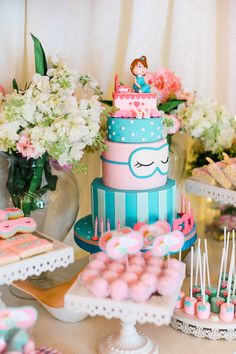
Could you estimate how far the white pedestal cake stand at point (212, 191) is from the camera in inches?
65.5

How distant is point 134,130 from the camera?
1.43 meters

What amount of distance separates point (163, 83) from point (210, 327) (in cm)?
81

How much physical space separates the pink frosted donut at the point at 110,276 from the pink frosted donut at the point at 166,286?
10cm

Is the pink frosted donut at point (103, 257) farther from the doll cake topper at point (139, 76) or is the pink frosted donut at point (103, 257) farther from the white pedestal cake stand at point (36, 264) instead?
the doll cake topper at point (139, 76)

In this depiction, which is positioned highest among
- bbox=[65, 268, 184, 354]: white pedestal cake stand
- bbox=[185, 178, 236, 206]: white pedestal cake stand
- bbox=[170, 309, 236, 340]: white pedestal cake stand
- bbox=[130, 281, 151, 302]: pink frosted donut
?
bbox=[185, 178, 236, 206]: white pedestal cake stand

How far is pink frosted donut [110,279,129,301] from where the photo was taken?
1.09 metres

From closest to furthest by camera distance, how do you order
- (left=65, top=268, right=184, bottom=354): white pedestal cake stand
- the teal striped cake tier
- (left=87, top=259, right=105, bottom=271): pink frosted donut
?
(left=65, top=268, right=184, bottom=354): white pedestal cake stand → (left=87, top=259, right=105, bottom=271): pink frosted donut → the teal striped cake tier

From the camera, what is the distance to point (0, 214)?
1.30 metres

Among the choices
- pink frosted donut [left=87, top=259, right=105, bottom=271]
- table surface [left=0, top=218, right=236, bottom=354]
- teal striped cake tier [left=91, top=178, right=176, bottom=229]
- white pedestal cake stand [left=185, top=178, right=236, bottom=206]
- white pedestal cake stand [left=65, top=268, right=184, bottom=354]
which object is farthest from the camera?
white pedestal cake stand [left=185, top=178, right=236, bottom=206]

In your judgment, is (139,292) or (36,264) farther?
(36,264)

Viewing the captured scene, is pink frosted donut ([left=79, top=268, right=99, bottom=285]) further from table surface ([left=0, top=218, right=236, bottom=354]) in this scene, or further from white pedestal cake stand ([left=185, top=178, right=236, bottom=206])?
white pedestal cake stand ([left=185, top=178, right=236, bottom=206])

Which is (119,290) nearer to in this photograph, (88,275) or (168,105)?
(88,275)

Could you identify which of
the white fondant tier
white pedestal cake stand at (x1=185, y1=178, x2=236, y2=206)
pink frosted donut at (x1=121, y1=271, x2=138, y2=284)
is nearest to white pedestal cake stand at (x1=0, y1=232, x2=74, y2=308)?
pink frosted donut at (x1=121, y1=271, x2=138, y2=284)

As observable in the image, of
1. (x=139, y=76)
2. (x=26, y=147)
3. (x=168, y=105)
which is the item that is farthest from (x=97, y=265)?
(x=168, y=105)
